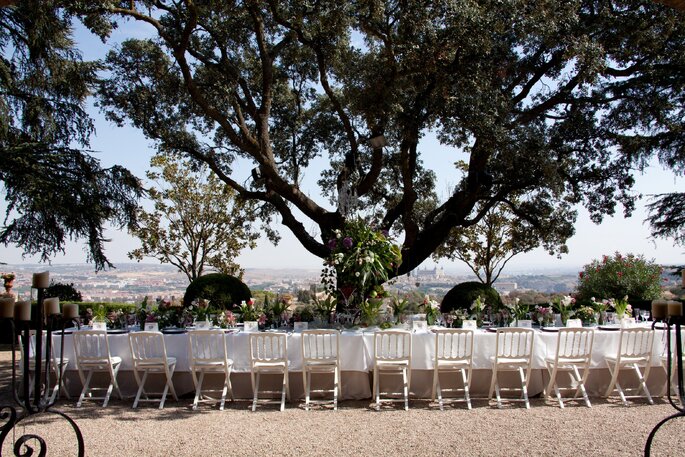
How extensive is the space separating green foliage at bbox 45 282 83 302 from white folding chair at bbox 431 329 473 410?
1076cm

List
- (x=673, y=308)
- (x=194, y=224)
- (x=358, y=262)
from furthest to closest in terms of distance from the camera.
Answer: (x=194, y=224), (x=358, y=262), (x=673, y=308)

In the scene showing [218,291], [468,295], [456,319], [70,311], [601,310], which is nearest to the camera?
[70,311]

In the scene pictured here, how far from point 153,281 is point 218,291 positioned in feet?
36.4

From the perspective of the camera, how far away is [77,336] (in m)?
7.32

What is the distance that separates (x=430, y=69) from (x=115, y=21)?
658 cm

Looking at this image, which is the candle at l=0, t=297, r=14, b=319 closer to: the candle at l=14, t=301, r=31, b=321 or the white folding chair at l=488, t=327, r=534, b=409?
the candle at l=14, t=301, r=31, b=321

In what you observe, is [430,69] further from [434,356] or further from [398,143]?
[434,356]

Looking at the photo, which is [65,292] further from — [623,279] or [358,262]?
[623,279]

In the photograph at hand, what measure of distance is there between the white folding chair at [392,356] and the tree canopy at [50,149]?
326 inches

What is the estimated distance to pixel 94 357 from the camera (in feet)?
23.9

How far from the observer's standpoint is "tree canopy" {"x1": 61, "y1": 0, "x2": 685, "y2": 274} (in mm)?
11234

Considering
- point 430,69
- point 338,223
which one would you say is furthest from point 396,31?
point 338,223

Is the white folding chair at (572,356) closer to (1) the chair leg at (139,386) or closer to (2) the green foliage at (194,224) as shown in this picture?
(1) the chair leg at (139,386)

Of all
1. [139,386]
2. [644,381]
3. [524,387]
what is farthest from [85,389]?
[644,381]
